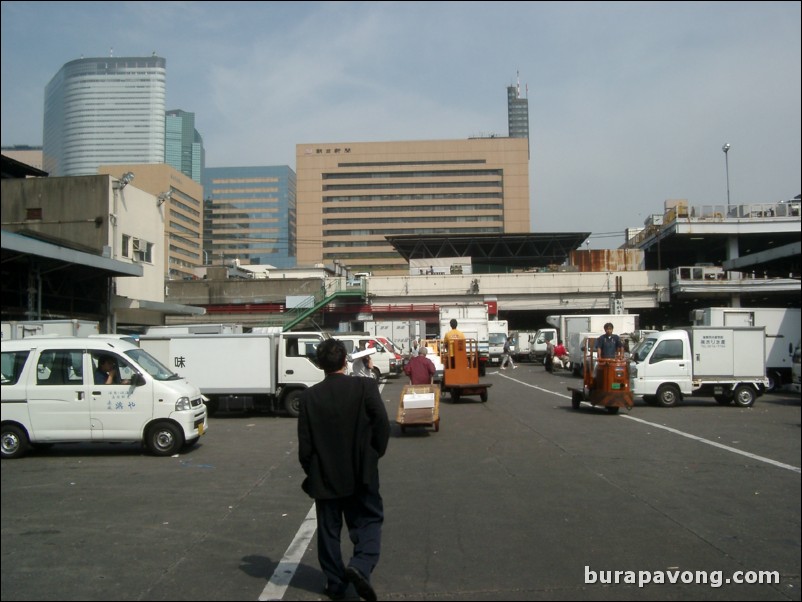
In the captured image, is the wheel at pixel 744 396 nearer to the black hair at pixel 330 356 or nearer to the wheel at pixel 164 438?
the wheel at pixel 164 438

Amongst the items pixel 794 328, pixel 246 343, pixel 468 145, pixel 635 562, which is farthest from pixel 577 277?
pixel 468 145

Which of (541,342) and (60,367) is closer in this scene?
(60,367)

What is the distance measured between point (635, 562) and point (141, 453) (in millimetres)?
9163

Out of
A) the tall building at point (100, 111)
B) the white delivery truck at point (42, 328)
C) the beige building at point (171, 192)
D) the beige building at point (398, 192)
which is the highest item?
the beige building at point (398, 192)

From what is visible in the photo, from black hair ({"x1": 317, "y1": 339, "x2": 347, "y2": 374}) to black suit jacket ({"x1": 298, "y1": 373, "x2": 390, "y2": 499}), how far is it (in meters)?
0.14

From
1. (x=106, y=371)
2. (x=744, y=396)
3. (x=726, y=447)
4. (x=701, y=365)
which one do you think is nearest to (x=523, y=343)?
(x=701, y=365)

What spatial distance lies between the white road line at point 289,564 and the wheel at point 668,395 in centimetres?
1399

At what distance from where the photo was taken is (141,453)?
37.9ft

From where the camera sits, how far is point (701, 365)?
18578 mm

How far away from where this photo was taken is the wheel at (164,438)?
438 inches

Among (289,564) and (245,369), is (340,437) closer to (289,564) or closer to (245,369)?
(289,564)

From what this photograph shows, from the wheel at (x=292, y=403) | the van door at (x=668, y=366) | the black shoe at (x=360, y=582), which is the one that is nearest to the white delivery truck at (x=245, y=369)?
the wheel at (x=292, y=403)

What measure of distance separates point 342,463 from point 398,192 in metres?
138

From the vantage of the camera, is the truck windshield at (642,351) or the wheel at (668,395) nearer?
the wheel at (668,395)
